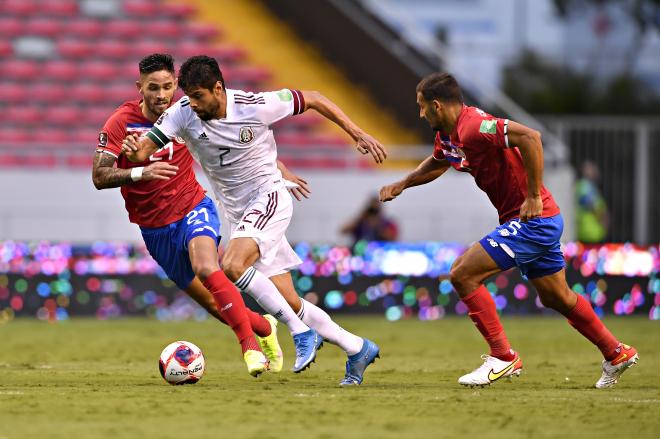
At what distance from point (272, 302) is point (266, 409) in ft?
4.54

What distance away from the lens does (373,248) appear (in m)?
16.9

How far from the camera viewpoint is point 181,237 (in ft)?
30.9

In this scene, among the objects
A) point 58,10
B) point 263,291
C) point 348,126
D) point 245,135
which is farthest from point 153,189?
point 58,10

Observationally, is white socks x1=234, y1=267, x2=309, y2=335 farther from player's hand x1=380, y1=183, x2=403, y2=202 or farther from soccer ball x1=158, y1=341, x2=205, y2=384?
player's hand x1=380, y1=183, x2=403, y2=202

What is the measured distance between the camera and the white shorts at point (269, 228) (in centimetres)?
881

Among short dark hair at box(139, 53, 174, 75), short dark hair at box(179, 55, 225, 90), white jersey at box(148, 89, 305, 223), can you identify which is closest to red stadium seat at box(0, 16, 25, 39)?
short dark hair at box(139, 53, 174, 75)

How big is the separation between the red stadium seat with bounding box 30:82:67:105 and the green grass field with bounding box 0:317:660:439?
28.6ft

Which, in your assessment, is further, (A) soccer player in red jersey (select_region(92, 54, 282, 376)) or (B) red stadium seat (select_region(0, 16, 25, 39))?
(B) red stadium seat (select_region(0, 16, 25, 39))

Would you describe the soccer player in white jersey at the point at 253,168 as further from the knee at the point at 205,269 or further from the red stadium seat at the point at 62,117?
the red stadium seat at the point at 62,117

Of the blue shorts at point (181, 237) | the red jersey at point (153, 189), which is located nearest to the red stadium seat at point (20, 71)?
the red jersey at point (153, 189)

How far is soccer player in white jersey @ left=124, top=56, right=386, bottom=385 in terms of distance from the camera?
28.3ft

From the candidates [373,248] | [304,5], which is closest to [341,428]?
[373,248]

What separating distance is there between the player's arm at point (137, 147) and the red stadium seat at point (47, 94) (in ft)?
43.3

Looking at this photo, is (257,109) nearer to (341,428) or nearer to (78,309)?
(341,428)
